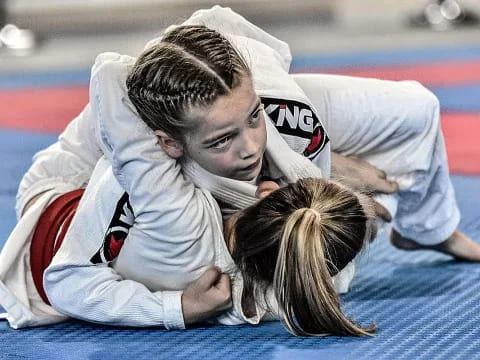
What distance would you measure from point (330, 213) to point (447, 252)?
1001 millimetres

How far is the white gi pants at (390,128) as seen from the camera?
317 centimetres

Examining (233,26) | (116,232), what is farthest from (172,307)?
(233,26)

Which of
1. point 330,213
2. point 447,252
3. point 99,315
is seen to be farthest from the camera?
point 447,252

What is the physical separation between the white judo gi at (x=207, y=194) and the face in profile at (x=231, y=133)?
10 centimetres

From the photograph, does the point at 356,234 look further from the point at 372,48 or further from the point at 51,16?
the point at 51,16

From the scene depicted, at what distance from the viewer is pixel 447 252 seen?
3436 mm

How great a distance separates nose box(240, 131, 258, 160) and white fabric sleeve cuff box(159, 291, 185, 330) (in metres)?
Result: 0.43

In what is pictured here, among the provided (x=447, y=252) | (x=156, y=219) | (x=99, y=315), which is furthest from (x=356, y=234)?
(x=447, y=252)

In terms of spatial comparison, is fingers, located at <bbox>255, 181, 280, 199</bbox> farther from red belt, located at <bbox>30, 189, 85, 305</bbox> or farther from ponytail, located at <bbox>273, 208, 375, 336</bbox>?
red belt, located at <bbox>30, 189, 85, 305</bbox>

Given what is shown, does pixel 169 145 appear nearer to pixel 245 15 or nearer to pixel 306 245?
pixel 306 245

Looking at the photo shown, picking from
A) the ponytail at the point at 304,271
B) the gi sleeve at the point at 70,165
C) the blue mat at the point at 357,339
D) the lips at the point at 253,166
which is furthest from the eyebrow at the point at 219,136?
the gi sleeve at the point at 70,165

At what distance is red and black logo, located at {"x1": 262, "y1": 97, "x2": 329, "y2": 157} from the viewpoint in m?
2.85

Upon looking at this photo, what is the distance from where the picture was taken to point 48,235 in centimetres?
300

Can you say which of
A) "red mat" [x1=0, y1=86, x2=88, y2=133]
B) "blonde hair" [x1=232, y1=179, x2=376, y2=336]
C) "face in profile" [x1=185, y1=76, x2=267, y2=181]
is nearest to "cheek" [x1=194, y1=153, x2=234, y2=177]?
"face in profile" [x1=185, y1=76, x2=267, y2=181]
